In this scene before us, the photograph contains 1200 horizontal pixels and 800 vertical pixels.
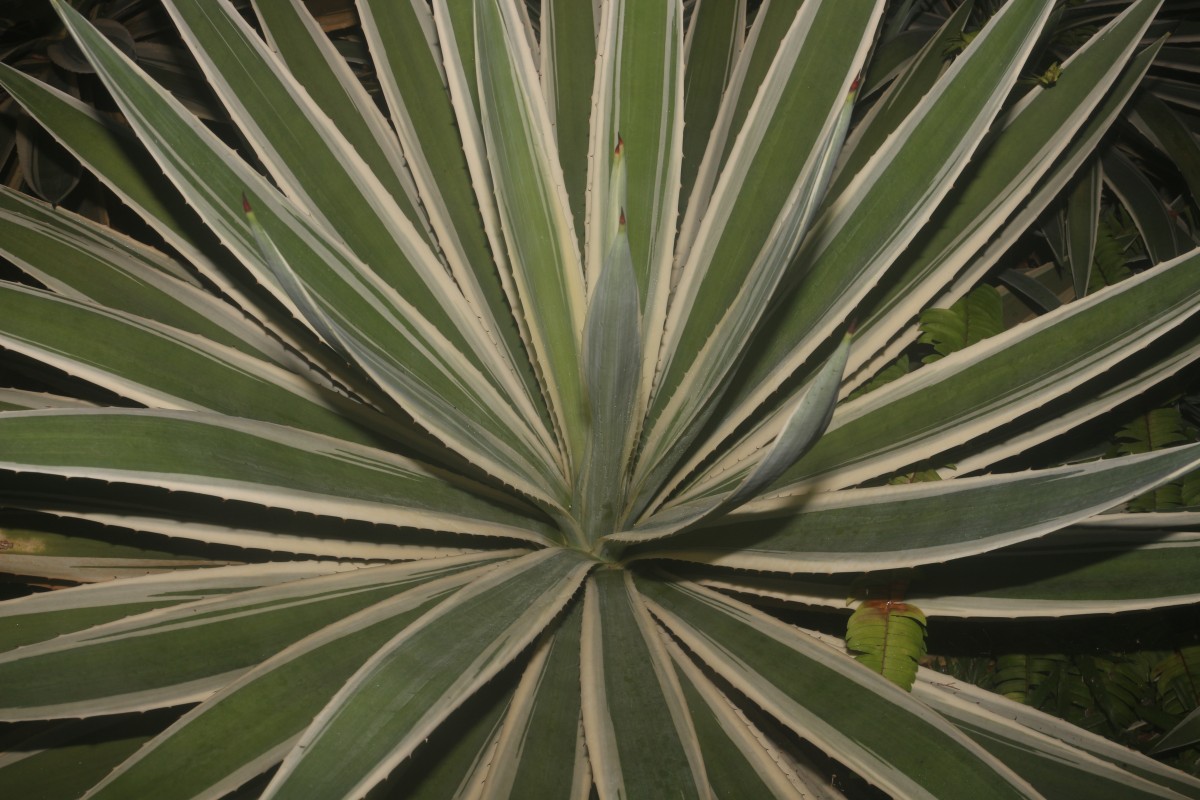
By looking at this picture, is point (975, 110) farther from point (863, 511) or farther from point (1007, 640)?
point (1007, 640)

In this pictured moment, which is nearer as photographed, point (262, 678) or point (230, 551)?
point (262, 678)

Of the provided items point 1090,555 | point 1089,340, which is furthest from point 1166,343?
point 1090,555

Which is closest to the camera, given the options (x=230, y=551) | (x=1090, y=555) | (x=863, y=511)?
(x=863, y=511)

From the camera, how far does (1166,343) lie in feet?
4.43

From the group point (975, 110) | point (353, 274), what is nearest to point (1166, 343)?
point (975, 110)

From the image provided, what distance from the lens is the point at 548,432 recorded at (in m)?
1.37

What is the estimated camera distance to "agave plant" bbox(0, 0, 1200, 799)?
102 centimetres

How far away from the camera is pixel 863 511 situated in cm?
113

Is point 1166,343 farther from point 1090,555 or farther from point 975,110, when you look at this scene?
point 975,110

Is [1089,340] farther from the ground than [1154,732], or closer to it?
farther from the ground

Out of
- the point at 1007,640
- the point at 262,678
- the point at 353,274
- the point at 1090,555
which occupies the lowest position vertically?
the point at 262,678

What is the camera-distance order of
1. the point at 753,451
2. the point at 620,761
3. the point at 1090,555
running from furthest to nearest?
the point at 753,451
the point at 1090,555
the point at 620,761

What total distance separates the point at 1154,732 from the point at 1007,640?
0.36 metres

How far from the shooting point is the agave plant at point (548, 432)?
1.02 metres
